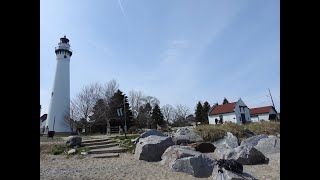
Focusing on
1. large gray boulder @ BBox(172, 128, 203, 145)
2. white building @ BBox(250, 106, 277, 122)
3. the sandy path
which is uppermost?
white building @ BBox(250, 106, 277, 122)

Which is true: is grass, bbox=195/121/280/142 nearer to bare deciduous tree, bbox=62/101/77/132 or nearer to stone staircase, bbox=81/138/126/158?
stone staircase, bbox=81/138/126/158

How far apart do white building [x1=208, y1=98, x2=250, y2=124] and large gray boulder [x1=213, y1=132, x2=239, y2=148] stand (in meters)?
34.6

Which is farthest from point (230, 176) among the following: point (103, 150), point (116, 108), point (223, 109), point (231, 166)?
point (223, 109)

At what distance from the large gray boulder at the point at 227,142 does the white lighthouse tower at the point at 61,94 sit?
27456mm

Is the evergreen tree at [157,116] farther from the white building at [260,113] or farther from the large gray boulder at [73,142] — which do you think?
the large gray boulder at [73,142]

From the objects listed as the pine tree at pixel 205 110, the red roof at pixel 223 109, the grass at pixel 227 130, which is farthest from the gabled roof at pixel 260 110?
the grass at pixel 227 130

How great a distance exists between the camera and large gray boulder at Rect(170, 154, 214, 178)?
336 inches

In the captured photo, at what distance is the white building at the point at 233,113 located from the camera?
1955 inches

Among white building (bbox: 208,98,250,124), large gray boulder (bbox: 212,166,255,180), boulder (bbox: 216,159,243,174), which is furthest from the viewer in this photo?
white building (bbox: 208,98,250,124)

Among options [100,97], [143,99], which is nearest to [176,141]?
[100,97]

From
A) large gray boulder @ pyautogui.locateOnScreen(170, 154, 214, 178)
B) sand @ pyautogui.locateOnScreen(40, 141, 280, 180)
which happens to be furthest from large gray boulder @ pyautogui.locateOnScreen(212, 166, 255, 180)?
large gray boulder @ pyautogui.locateOnScreen(170, 154, 214, 178)

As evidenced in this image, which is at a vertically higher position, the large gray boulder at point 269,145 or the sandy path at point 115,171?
the large gray boulder at point 269,145
